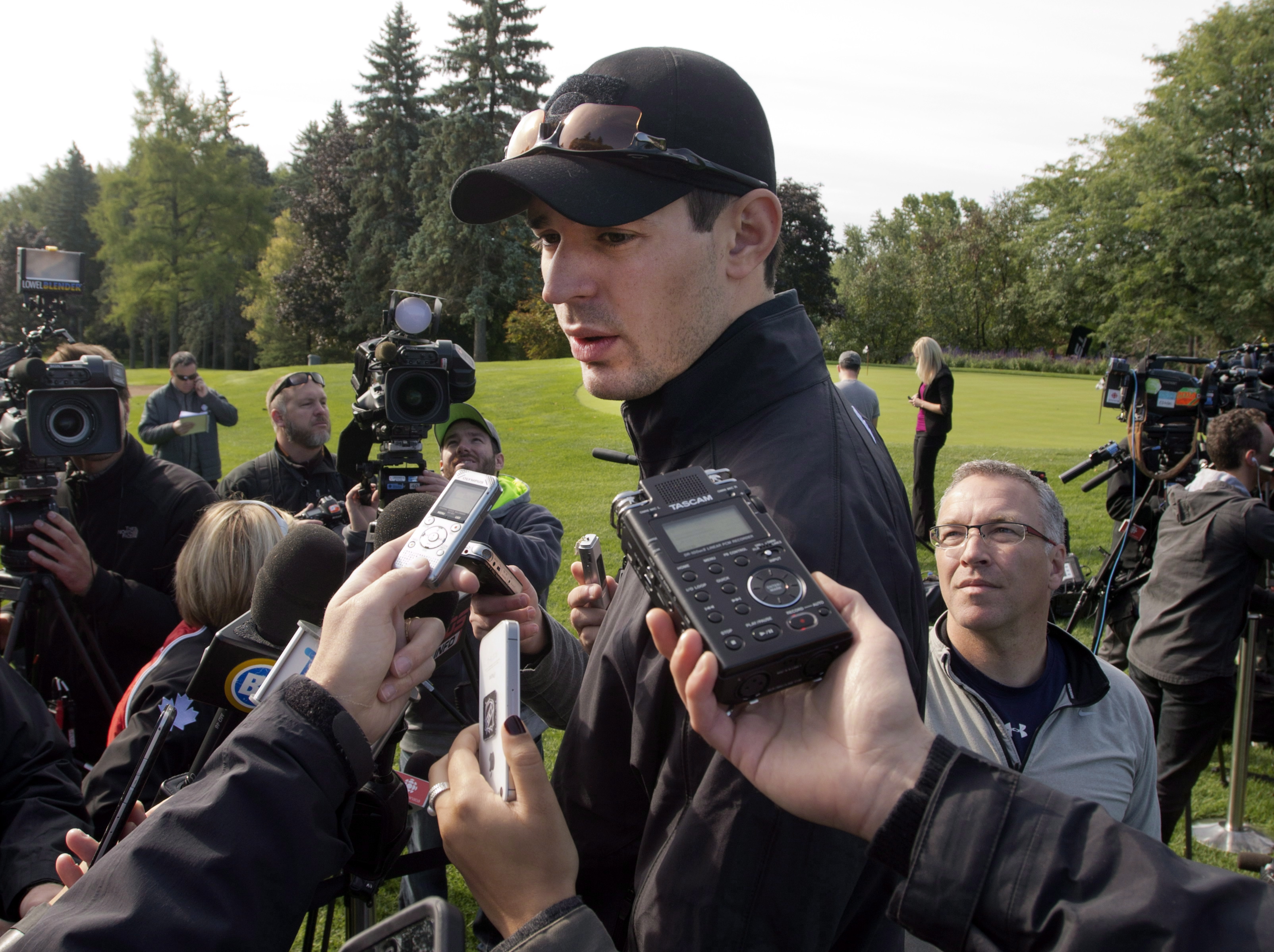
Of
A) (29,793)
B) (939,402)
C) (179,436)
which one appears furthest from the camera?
(939,402)

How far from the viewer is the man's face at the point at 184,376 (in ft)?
31.5

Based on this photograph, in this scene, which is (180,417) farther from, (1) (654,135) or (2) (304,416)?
(1) (654,135)

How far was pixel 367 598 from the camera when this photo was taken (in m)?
1.48

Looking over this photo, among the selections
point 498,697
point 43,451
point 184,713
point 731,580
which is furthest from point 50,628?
point 731,580

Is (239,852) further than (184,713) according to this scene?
No

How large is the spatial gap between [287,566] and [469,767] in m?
0.77

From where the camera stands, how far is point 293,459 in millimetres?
5879

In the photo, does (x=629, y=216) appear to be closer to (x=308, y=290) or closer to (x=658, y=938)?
(x=658, y=938)

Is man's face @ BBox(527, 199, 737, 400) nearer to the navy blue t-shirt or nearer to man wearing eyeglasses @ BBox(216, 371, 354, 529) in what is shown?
the navy blue t-shirt

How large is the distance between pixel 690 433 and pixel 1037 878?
0.83m

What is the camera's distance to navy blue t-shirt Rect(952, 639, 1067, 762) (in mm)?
3006

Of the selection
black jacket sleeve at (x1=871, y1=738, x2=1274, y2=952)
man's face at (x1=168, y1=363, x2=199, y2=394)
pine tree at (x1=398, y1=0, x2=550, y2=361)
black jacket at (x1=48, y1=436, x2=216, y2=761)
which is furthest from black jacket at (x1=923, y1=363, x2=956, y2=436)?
pine tree at (x1=398, y1=0, x2=550, y2=361)

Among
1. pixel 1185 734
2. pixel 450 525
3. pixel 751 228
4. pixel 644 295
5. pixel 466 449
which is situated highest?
pixel 751 228

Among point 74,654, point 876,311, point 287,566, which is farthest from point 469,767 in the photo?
point 876,311
